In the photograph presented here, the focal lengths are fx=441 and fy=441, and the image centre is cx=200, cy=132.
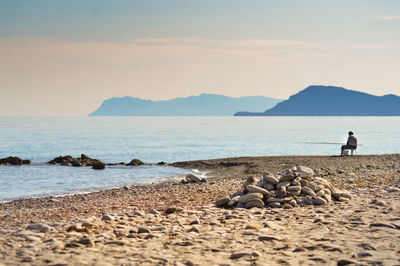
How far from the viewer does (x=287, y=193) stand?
14273 millimetres

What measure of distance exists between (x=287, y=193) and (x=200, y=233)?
206 inches

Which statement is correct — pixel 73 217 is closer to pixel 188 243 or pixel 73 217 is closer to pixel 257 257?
pixel 188 243

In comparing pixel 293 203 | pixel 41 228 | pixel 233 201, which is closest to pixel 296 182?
pixel 293 203

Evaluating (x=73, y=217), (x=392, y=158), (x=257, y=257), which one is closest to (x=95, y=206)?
(x=73, y=217)

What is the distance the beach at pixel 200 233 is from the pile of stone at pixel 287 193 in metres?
0.43

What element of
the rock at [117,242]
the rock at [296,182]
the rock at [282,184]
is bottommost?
the rock at [117,242]

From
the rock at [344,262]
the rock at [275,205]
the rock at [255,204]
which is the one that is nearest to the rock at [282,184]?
the rock at [275,205]

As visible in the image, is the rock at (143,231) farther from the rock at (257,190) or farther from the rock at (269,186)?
the rock at (269,186)

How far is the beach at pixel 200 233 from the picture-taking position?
7879mm

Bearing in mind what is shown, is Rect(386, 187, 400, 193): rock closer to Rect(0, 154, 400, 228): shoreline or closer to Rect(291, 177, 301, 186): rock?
Rect(0, 154, 400, 228): shoreline

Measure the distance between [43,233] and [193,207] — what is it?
5492 millimetres

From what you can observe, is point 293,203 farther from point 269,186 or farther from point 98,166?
point 98,166

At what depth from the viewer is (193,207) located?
554 inches

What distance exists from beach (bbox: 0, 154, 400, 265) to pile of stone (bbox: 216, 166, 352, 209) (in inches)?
16.8
